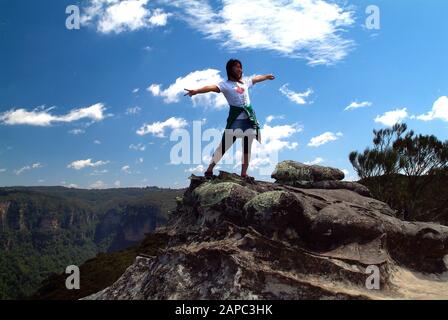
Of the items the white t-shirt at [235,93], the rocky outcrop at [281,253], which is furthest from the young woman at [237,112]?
the rocky outcrop at [281,253]

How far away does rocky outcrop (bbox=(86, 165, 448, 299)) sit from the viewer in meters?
9.22

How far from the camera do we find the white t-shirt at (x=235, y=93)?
39.2 ft

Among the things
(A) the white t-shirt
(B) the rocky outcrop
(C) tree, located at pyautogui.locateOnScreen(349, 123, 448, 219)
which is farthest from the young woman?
(C) tree, located at pyautogui.locateOnScreen(349, 123, 448, 219)

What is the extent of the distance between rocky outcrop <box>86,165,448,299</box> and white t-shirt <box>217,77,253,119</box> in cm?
255

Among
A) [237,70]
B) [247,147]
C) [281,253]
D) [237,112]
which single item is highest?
[237,70]

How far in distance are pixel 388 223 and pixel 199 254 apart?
601 centimetres

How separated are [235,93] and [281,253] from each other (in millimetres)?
4884

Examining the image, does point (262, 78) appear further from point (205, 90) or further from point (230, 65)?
point (205, 90)

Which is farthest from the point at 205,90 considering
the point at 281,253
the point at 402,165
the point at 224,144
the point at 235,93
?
the point at 402,165

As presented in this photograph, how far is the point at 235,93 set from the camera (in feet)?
39.5

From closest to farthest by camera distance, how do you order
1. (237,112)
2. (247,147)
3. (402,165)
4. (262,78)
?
(237,112)
(247,147)
(262,78)
(402,165)

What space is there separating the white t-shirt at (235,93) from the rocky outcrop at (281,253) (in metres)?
2.55

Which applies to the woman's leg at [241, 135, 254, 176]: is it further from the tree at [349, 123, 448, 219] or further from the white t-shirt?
the tree at [349, 123, 448, 219]

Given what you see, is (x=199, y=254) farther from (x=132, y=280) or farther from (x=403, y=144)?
(x=403, y=144)
